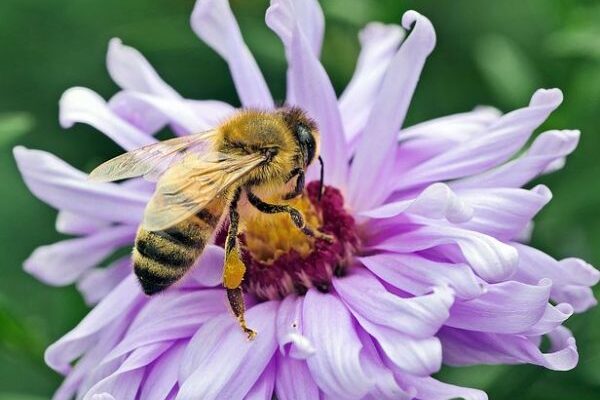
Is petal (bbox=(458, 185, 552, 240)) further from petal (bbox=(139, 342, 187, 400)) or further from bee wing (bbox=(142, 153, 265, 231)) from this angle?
petal (bbox=(139, 342, 187, 400))

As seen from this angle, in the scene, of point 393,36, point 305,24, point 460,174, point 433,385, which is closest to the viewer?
point 433,385

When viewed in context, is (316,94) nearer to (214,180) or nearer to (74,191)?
(214,180)

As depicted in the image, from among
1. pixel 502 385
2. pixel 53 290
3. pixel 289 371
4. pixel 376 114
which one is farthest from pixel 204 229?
pixel 53 290

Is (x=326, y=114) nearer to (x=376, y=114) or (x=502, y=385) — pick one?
(x=376, y=114)

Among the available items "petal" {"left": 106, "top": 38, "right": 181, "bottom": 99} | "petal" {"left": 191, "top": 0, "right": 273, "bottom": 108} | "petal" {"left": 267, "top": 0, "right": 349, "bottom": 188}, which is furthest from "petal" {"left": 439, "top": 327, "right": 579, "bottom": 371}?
"petal" {"left": 106, "top": 38, "right": 181, "bottom": 99}

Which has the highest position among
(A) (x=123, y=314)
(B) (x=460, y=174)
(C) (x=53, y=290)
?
(B) (x=460, y=174)

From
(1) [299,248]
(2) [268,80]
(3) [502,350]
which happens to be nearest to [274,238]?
(1) [299,248]

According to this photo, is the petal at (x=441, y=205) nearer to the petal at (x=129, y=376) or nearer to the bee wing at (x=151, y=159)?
the bee wing at (x=151, y=159)
